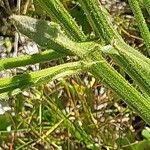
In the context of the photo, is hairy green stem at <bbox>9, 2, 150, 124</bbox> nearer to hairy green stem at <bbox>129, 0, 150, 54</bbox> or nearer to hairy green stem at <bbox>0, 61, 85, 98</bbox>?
hairy green stem at <bbox>0, 61, 85, 98</bbox>

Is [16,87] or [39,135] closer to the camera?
[16,87]

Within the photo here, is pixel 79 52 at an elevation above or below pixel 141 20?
below

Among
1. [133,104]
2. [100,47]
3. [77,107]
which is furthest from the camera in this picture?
[77,107]

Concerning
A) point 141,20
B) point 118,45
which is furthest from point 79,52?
point 141,20

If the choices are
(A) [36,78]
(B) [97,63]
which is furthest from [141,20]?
(A) [36,78]

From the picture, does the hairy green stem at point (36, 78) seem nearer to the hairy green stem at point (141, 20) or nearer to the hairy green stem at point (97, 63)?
the hairy green stem at point (97, 63)

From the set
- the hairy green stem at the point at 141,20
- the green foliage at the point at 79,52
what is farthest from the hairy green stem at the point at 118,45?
the hairy green stem at the point at 141,20

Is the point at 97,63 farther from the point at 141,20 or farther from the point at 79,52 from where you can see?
the point at 141,20

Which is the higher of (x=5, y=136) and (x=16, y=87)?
(x=5, y=136)

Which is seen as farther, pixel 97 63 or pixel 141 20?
pixel 141 20

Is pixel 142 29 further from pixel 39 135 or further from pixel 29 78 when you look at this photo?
pixel 39 135

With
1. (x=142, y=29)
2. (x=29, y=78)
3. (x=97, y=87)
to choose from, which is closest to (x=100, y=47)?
(x=29, y=78)
